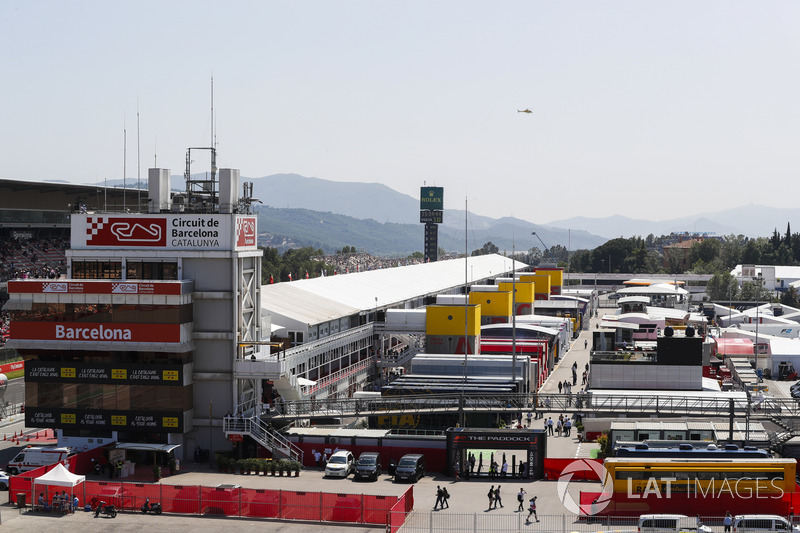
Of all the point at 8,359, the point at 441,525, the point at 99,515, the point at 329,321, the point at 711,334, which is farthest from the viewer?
the point at 711,334

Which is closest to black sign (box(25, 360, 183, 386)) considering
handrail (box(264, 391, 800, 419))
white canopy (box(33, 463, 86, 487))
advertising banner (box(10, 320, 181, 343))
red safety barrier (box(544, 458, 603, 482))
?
advertising banner (box(10, 320, 181, 343))

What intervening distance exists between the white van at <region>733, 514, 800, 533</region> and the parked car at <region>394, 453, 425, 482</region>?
14.9 metres

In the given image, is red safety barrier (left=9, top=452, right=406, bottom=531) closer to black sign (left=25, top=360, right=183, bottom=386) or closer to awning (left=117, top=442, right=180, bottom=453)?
awning (left=117, top=442, right=180, bottom=453)

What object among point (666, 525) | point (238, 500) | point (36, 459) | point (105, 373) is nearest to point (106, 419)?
point (105, 373)

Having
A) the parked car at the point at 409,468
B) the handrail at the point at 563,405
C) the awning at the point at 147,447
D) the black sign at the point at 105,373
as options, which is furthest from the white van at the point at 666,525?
the black sign at the point at 105,373

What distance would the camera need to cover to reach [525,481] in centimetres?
4512

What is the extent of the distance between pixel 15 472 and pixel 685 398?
1311 inches

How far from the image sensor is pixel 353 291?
303 feet

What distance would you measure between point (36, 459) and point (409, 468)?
17.9m

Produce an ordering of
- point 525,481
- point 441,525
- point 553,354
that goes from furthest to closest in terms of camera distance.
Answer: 1. point 553,354
2. point 525,481
3. point 441,525

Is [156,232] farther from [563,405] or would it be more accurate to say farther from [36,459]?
[563,405]

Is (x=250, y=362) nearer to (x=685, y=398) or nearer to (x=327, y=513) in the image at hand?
(x=327, y=513)

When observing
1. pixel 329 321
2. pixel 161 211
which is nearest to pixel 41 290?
pixel 161 211

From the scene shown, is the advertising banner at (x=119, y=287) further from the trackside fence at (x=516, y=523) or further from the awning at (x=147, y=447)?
the trackside fence at (x=516, y=523)
